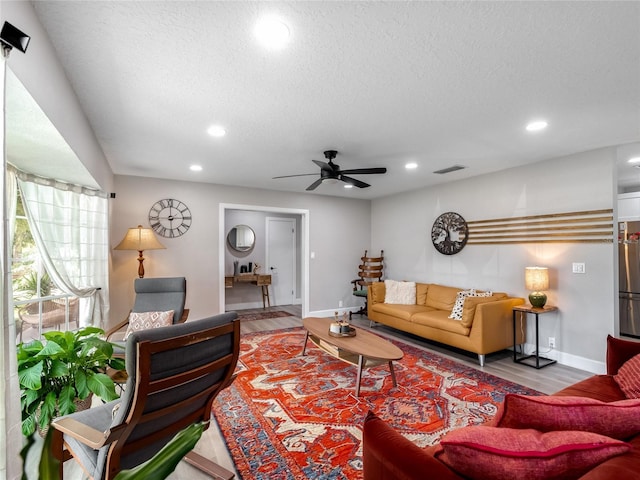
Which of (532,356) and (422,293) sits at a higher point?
(422,293)

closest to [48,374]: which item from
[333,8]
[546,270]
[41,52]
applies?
[41,52]

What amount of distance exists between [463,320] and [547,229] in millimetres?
1536

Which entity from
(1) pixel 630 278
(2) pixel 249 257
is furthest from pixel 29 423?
(1) pixel 630 278

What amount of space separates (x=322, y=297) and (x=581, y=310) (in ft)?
13.0

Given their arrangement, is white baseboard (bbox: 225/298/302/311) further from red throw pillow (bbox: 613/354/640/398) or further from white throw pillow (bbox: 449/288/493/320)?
red throw pillow (bbox: 613/354/640/398)

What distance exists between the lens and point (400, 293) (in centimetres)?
525

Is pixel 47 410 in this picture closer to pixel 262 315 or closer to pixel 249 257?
pixel 262 315

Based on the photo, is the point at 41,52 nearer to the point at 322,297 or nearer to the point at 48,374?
the point at 48,374

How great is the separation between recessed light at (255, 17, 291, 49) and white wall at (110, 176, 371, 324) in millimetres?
3865

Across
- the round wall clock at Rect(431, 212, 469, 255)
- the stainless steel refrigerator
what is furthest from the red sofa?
the stainless steel refrigerator

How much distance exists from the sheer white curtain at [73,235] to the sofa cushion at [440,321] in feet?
13.0

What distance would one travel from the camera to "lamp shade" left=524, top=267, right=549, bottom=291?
3.69 meters

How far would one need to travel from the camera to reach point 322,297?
625 centimetres

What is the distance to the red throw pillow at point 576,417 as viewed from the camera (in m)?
1.01
